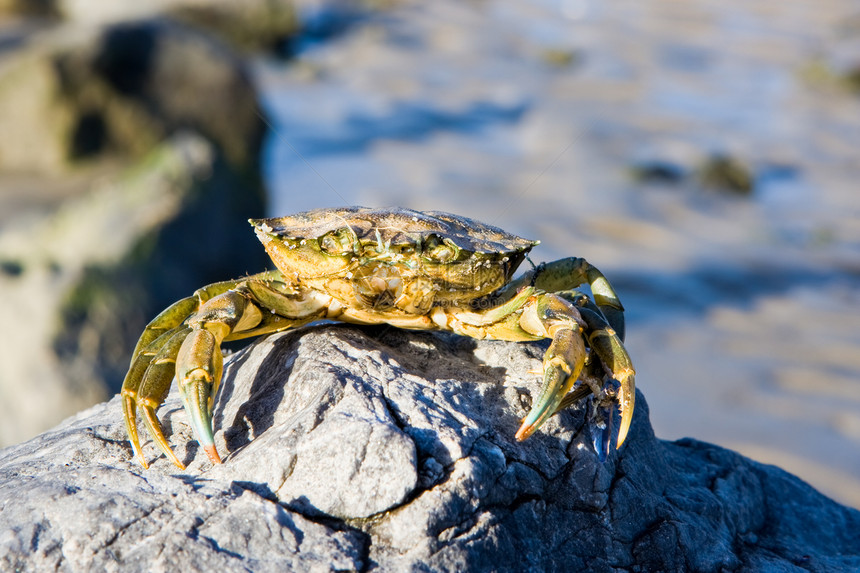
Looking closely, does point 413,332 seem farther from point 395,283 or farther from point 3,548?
point 3,548

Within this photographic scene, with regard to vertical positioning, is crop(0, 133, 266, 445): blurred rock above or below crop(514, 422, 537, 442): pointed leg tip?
below

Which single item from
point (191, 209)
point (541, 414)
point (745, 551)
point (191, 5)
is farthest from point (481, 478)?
point (191, 5)

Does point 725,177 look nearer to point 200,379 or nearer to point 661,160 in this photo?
point 661,160

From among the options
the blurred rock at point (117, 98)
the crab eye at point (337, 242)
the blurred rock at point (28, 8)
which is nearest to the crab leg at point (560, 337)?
the crab eye at point (337, 242)

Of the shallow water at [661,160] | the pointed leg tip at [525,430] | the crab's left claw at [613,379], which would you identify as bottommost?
the pointed leg tip at [525,430]

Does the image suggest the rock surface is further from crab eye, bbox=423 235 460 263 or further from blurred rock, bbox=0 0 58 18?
blurred rock, bbox=0 0 58 18

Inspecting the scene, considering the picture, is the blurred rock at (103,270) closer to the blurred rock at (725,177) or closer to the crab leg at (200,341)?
the crab leg at (200,341)

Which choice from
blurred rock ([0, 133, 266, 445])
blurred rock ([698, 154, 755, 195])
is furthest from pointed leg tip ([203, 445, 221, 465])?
blurred rock ([698, 154, 755, 195])
